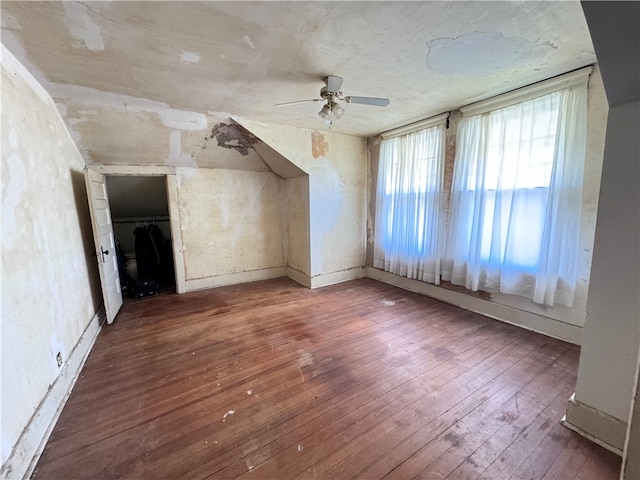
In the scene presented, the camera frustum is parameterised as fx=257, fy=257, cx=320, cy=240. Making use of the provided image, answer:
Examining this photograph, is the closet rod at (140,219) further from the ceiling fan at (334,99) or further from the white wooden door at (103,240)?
the ceiling fan at (334,99)

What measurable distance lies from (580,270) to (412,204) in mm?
1899

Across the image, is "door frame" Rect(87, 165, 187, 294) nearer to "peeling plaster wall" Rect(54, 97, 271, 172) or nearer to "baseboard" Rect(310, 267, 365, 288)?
"peeling plaster wall" Rect(54, 97, 271, 172)

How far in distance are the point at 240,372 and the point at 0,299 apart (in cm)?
151

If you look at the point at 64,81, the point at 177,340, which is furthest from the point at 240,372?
the point at 64,81

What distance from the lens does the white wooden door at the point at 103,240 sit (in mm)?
2770

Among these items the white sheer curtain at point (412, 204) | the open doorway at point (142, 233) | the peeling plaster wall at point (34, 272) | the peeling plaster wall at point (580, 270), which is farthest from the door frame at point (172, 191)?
the peeling plaster wall at point (580, 270)

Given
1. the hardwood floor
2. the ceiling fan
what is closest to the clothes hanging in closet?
the hardwood floor

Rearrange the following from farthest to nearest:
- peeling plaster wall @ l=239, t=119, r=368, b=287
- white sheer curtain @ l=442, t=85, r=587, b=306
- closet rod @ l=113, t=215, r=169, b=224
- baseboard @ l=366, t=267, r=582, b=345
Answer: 1. closet rod @ l=113, t=215, r=169, b=224
2. peeling plaster wall @ l=239, t=119, r=368, b=287
3. baseboard @ l=366, t=267, r=582, b=345
4. white sheer curtain @ l=442, t=85, r=587, b=306

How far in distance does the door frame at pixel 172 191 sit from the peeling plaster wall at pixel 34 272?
0.92 m

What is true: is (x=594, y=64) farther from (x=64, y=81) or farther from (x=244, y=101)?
(x=64, y=81)

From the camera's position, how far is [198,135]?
11.3 ft

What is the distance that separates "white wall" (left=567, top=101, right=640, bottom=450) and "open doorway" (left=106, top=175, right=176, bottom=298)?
483 cm

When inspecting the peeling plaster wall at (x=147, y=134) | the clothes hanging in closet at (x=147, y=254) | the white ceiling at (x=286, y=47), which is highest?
the white ceiling at (x=286, y=47)

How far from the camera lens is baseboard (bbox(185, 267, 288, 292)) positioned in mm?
4238
